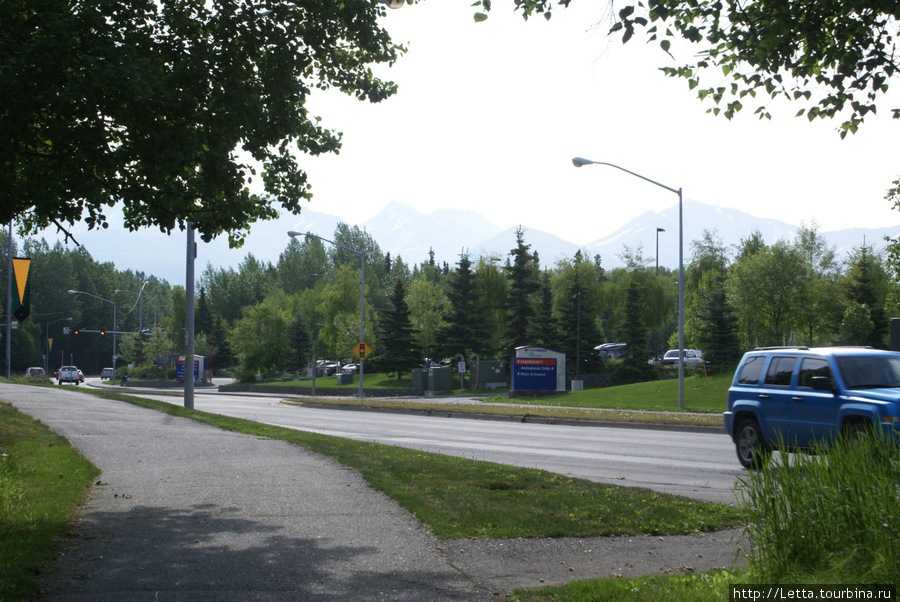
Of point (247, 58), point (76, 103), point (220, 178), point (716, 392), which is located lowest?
point (716, 392)

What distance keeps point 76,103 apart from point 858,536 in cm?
842

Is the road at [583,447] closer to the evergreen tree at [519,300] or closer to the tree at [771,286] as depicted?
the tree at [771,286]

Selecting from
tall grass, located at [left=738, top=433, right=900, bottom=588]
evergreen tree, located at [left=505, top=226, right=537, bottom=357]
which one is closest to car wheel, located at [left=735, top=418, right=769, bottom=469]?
tall grass, located at [left=738, top=433, right=900, bottom=588]

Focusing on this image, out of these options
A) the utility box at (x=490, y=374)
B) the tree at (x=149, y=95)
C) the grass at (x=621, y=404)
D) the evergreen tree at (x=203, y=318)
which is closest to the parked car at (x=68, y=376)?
the evergreen tree at (x=203, y=318)

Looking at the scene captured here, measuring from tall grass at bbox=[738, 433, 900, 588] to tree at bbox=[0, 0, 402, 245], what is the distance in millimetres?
6692

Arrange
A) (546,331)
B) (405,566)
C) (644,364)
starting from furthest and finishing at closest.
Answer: (546,331) → (644,364) → (405,566)

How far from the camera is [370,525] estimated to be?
7.35 m

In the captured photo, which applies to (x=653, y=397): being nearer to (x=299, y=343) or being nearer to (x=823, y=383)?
(x=823, y=383)

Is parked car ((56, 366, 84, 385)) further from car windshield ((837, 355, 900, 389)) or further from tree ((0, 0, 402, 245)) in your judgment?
car windshield ((837, 355, 900, 389))

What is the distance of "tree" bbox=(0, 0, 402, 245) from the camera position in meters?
8.27

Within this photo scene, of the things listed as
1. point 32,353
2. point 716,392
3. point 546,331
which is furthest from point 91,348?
point 716,392

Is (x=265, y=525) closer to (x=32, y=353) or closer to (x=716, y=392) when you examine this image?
(x=716, y=392)

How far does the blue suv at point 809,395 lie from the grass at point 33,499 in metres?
8.06

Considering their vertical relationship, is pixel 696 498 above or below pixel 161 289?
below
